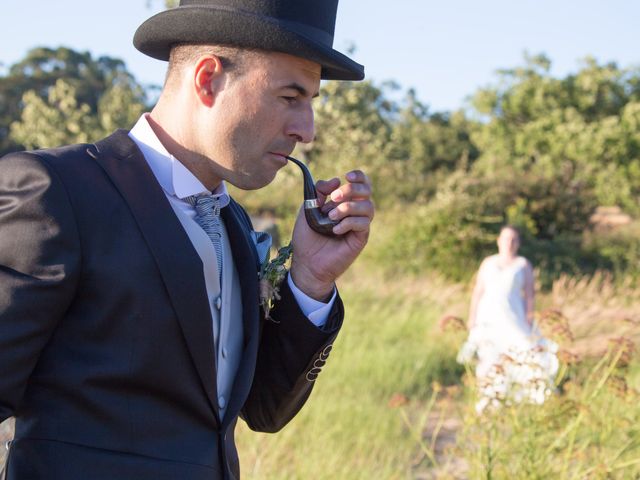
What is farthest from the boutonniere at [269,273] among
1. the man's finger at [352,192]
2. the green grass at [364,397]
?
the green grass at [364,397]

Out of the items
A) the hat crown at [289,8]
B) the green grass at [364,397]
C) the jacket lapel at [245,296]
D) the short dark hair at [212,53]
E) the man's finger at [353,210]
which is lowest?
the green grass at [364,397]

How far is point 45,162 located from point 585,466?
2.79 metres

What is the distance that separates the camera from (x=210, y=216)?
76.9 inches

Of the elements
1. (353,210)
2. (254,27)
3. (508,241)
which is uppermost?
(254,27)

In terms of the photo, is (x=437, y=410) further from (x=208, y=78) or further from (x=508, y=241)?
(x=208, y=78)

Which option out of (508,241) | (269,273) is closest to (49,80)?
(508,241)

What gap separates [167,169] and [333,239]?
457 mm

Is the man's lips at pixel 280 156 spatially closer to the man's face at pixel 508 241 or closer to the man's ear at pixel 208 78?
the man's ear at pixel 208 78

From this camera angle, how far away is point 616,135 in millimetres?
26828

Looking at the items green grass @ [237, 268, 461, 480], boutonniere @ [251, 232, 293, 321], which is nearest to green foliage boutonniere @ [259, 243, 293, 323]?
boutonniere @ [251, 232, 293, 321]

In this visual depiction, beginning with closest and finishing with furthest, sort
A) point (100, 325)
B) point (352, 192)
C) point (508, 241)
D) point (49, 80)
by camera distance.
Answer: point (100, 325) < point (352, 192) < point (508, 241) < point (49, 80)

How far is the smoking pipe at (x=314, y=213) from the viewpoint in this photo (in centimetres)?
203

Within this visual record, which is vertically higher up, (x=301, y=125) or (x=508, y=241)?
(x=301, y=125)

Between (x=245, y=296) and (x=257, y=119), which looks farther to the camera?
(x=245, y=296)
